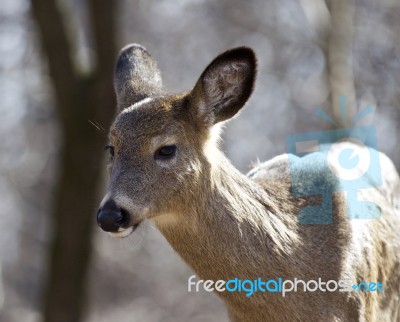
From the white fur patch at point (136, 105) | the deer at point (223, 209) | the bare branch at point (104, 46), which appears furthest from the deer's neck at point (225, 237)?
the bare branch at point (104, 46)

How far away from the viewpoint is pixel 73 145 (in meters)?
12.1

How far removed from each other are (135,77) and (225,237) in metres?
1.54

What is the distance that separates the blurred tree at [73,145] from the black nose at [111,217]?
22.1ft

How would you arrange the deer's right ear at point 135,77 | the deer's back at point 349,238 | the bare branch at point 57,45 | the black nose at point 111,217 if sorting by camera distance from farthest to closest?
1. the bare branch at point 57,45
2. the deer's right ear at point 135,77
3. the deer's back at point 349,238
4. the black nose at point 111,217

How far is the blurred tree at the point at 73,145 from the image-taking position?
1202 cm

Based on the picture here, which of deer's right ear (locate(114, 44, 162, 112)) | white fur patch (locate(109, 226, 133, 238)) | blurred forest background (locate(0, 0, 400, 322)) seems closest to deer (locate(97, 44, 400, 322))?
white fur patch (locate(109, 226, 133, 238))

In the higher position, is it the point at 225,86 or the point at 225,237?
the point at 225,86

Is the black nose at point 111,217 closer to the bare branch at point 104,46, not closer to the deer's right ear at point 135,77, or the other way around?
the deer's right ear at point 135,77

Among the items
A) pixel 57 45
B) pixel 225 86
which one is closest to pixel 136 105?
pixel 225 86

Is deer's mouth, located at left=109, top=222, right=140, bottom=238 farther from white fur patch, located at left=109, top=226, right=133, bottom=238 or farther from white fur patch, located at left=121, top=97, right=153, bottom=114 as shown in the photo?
white fur patch, located at left=121, top=97, right=153, bottom=114

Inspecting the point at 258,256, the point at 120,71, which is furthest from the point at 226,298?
the point at 120,71

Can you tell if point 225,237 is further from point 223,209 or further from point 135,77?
point 135,77

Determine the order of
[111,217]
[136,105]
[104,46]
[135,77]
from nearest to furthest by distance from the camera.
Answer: [111,217] → [136,105] → [135,77] → [104,46]

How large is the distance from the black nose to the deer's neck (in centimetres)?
52
